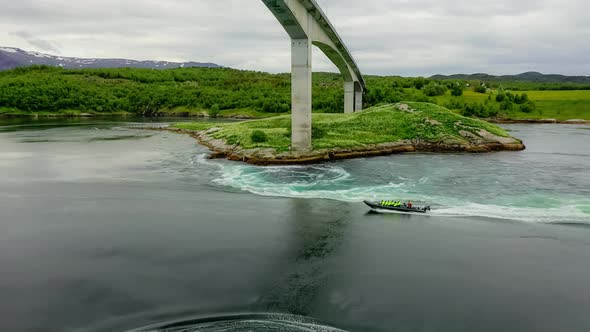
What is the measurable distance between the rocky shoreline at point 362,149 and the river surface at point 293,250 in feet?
15.4

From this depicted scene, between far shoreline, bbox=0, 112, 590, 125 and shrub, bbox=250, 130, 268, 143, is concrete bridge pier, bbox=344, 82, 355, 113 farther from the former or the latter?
far shoreline, bbox=0, 112, 590, 125

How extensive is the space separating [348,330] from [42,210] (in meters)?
24.3

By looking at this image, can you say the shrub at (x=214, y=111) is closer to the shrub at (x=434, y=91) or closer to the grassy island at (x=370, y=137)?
the shrub at (x=434, y=91)

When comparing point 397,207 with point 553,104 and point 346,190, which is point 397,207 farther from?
point 553,104

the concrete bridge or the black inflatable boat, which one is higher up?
the concrete bridge

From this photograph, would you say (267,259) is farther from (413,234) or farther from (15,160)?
(15,160)

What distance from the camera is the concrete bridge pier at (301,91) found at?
4659 centimetres

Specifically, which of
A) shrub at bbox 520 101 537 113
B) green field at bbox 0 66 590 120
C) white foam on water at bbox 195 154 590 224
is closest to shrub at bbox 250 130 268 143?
white foam on water at bbox 195 154 590 224

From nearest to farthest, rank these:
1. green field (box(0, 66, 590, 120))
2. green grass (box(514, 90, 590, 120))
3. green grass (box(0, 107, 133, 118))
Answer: green grass (box(514, 90, 590, 120))
green field (box(0, 66, 590, 120))
green grass (box(0, 107, 133, 118))

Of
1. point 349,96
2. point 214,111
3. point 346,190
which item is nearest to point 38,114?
point 214,111

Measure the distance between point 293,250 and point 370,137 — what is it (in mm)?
38758

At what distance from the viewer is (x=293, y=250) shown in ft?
72.3

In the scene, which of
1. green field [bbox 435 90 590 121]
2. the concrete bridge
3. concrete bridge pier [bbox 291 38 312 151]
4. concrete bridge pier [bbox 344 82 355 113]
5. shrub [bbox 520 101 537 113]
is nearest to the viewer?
the concrete bridge

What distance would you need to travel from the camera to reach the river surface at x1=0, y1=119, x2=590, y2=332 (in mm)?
15500
